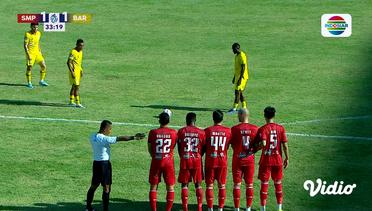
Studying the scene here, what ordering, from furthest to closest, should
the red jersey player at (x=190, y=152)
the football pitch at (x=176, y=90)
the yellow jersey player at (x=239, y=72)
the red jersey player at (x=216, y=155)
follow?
the yellow jersey player at (x=239, y=72) < the football pitch at (x=176, y=90) < the red jersey player at (x=216, y=155) < the red jersey player at (x=190, y=152)

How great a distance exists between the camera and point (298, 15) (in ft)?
157

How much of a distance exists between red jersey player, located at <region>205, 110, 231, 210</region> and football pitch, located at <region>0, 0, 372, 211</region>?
143cm

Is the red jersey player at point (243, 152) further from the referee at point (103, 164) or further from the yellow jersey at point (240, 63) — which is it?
the yellow jersey at point (240, 63)

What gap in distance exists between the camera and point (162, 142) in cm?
1756

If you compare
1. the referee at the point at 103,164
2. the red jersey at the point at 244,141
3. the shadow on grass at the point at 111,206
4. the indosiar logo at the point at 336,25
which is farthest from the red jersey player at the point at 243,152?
the indosiar logo at the point at 336,25

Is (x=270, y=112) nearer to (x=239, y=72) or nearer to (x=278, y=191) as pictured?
(x=278, y=191)

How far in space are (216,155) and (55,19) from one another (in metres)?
31.4

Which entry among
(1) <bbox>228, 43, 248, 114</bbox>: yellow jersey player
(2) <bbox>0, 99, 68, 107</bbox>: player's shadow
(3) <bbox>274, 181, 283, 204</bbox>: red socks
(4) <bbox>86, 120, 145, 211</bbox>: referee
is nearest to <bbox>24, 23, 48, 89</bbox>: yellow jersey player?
(2) <bbox>0, 99, 68, 107</bbox>: player's shadow

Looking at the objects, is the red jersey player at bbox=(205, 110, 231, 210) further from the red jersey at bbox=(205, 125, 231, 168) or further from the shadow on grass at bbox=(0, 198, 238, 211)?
the shadow on grass at bbox=(0, 198, 238, 211)

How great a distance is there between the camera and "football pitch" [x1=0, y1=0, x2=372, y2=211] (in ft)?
67.4

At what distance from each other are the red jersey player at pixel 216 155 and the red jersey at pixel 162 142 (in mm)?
808

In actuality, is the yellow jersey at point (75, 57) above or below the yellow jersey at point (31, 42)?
below

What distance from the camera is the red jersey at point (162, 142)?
691 inches

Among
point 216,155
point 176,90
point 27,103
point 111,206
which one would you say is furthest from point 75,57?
point 216,155
